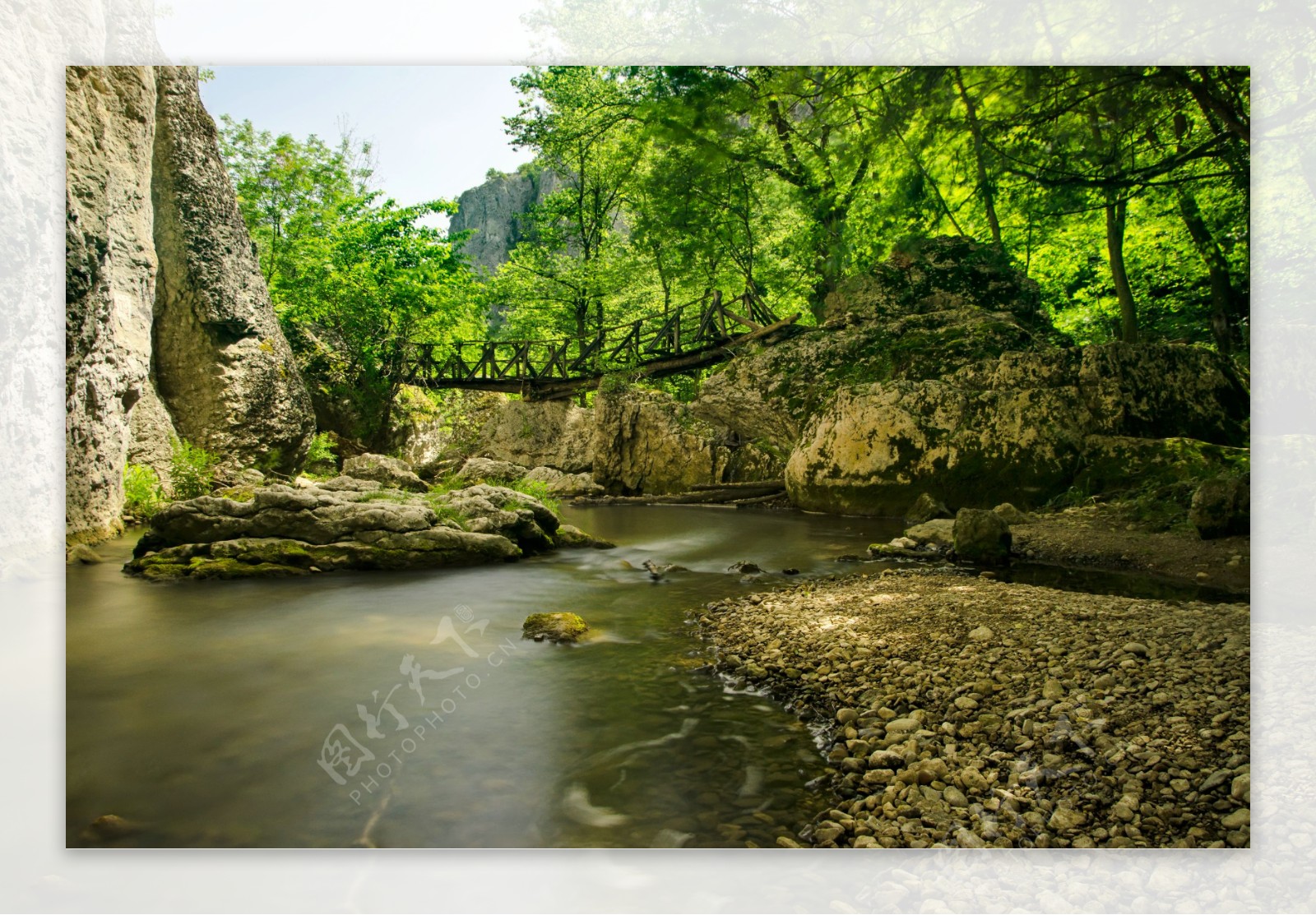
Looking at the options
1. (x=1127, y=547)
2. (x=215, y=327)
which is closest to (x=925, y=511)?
(x=1127, y=547)

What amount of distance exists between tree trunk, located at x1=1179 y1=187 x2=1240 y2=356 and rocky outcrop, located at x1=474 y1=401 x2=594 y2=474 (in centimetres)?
854

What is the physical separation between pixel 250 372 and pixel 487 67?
3.54 m

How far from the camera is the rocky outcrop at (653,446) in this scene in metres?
9.50

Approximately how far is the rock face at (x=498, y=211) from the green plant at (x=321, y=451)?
222cm

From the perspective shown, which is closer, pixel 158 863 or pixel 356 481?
pixel 158 863

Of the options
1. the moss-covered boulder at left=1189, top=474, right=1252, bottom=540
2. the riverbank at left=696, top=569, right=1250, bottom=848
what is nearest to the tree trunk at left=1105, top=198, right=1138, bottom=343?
the moss-covered boulder at left=1189, top=474, right=1252, bottom=540

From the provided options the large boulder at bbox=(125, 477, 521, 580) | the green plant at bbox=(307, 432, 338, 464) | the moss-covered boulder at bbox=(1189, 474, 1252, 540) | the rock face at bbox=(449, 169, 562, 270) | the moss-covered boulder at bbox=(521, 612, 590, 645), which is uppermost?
the rock face at bbox=(449, 169, 562, 270)

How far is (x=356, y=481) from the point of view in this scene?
18.3 ft

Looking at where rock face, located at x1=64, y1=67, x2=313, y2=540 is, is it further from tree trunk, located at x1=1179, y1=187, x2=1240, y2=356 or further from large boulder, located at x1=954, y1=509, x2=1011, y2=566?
large boulder, located at x1=954, y1=509, x2=1011, y2=566

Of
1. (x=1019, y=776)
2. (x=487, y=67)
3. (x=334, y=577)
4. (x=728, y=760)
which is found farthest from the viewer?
(x=334, y=577)

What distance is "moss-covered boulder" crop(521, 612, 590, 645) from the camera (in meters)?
2.92

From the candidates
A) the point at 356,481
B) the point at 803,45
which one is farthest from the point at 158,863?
the point at 356,481

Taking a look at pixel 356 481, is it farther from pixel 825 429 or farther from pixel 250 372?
pixel 825 429

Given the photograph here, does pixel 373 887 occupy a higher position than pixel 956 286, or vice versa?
pixel 956 286
